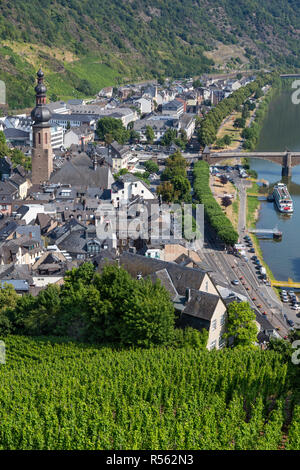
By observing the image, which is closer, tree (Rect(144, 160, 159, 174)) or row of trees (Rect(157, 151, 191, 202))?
row of trees (Rect(157, 151, 191, 202))

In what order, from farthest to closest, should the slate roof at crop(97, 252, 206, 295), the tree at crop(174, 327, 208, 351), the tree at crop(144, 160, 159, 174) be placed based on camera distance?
the tree at crop(144, 160, 159, 174) → the slate roof at crop(97, 252, 206, 295) → the tree at crop(174, 327, 208, 351)

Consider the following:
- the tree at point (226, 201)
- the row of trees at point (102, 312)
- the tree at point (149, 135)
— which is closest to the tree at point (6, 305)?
the row of trees at point (102, 312)

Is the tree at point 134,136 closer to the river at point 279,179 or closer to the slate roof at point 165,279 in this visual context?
the river at point 279,179

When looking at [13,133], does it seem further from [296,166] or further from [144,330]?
[144,330]

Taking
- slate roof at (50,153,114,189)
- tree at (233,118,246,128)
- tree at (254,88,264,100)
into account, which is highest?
tree at (254,88,264,100)

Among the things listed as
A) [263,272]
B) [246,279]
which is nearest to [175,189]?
[263,272]

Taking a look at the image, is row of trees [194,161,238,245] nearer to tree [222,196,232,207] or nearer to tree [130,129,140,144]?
tree [222,196,232,207]

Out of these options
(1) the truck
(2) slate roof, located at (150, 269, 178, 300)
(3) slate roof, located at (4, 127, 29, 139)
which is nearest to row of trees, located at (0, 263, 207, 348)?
(2) slate roof, located at (150, 269, 178, 300)
